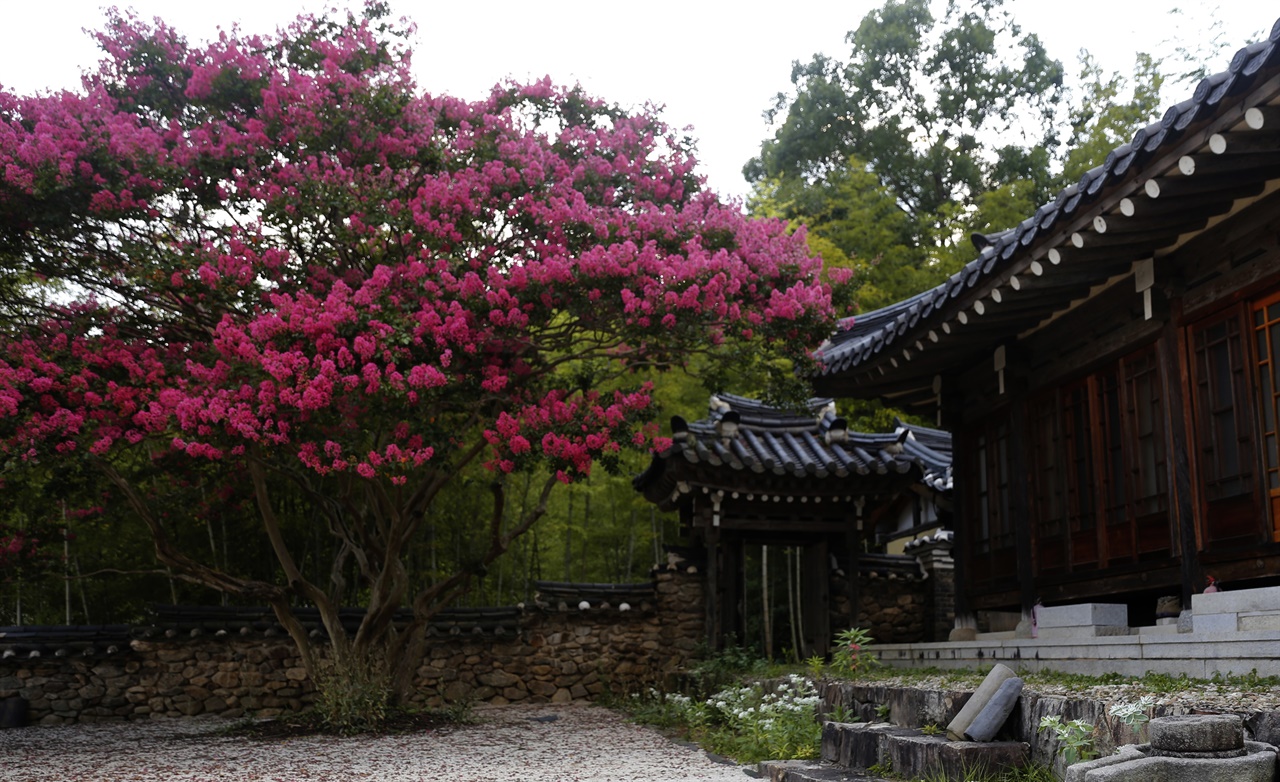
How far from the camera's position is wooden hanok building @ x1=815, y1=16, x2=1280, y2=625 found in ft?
16.3

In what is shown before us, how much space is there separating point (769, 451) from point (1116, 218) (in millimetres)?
6439

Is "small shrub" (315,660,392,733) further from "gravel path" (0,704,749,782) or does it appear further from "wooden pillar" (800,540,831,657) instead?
"wooden pillar" (800,540,831,657)

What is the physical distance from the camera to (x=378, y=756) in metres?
7.52

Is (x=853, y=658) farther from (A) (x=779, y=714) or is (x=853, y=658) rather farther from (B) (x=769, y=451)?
(B) (x=769, y=451)

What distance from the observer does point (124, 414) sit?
26.6 ft

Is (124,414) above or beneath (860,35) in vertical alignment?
beneath

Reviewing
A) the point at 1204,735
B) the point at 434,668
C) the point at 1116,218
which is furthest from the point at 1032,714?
the point at 434,668

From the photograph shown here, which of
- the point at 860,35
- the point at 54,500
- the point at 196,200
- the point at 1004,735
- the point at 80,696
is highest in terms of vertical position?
the point at 860,35

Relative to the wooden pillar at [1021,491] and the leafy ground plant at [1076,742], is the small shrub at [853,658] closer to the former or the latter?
the wooden pillar at [1021,491]

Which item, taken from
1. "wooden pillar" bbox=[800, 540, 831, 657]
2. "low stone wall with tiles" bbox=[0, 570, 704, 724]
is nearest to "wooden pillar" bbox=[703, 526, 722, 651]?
"low stone wall with tiles" bbox=[0, 570, 704, 724]

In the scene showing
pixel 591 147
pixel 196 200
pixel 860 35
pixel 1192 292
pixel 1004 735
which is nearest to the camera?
pixel 1004 735

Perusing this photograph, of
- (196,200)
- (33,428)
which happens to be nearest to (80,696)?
(33,428)

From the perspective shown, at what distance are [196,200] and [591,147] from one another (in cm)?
351

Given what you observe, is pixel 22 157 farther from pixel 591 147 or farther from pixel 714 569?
pixel 714 569
